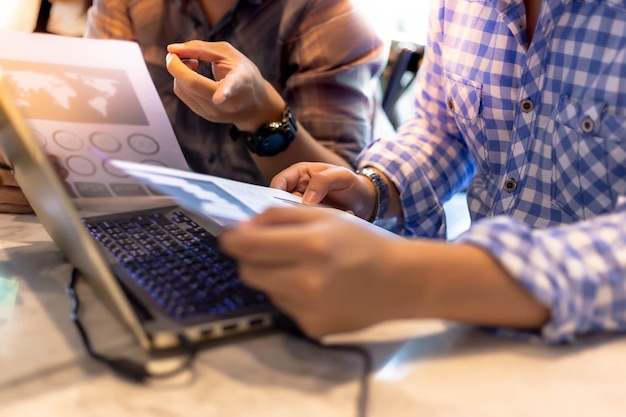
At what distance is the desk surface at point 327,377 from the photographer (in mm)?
496

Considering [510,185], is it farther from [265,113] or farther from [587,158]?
[265,113]

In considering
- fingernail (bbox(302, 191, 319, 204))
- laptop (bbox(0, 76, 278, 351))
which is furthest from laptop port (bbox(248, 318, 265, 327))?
fingernail (bbox(302, 191, 319, 204))

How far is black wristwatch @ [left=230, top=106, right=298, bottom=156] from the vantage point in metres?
1.09

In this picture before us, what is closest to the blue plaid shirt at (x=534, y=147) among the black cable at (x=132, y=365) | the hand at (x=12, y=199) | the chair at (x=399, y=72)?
the black cable at (x=132, y=365)

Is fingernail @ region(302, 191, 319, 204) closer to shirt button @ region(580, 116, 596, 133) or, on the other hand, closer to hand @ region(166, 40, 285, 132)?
hand @ region(166, 40, 285, 132)

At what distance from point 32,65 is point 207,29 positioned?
0.44 metres

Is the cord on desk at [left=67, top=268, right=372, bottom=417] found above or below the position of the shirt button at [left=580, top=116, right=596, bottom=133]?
below

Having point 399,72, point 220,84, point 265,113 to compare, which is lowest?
point 399,72

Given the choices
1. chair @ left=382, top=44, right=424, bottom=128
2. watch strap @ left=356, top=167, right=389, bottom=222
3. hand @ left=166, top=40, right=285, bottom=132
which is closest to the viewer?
hand @ left=166, top=40, right=285, bottom=132

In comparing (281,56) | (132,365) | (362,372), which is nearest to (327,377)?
(362,372)

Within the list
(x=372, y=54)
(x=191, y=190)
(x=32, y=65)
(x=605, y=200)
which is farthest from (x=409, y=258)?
(x=372, y=54)

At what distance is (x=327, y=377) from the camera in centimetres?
53

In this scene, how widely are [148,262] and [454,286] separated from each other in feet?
1.00

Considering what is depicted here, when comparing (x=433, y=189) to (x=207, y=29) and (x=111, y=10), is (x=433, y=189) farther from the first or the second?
(x=111, y=10)
